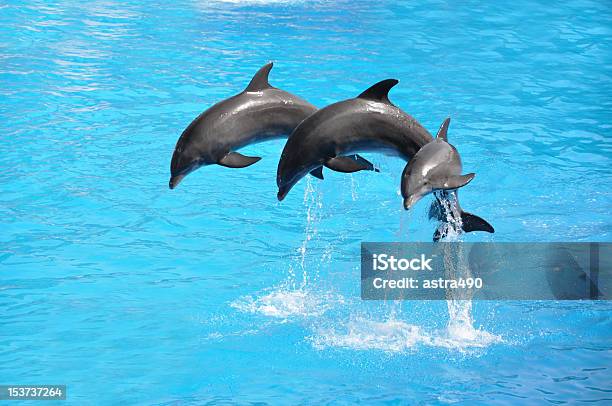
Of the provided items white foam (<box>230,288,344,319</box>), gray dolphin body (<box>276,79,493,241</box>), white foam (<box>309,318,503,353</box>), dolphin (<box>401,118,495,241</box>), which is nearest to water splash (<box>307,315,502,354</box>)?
white foam (<box>309,318,503,353</box>)

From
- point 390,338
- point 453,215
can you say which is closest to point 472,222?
point 453,215

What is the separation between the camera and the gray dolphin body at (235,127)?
200 inches

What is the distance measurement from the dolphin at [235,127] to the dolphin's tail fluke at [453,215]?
0.96 meters

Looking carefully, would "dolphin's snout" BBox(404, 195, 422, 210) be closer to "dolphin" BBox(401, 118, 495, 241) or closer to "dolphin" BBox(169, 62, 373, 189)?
"dolphin" BBox(401, 118, 495, 241)

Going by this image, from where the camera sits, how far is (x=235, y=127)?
5.11 meters

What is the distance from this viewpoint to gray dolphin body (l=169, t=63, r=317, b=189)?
5.09 meters

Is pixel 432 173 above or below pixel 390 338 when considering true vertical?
above

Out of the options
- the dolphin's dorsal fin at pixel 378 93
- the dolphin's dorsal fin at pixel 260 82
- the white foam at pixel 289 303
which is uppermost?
the dolphin's dorsal fin at pixel 260 82

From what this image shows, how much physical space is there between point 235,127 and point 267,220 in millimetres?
3731

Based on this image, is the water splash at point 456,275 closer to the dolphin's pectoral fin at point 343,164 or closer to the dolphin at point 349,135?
the dolphin at point 349,135

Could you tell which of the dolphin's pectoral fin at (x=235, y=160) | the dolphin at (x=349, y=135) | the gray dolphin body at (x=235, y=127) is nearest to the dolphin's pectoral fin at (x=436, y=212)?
the dolphin at (x=349, y=135)

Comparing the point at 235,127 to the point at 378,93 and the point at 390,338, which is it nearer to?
the point at 378,93

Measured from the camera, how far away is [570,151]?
10.8m

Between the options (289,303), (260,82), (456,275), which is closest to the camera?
(260,82)
